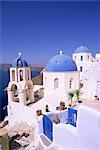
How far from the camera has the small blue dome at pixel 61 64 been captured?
26.5ft

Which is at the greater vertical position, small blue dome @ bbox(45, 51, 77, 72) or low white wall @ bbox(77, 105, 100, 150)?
small blue dome @ bbox(45, 51, 77, 72)

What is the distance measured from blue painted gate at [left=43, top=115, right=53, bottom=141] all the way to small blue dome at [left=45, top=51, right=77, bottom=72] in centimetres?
357

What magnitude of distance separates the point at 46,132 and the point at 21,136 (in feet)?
5.10

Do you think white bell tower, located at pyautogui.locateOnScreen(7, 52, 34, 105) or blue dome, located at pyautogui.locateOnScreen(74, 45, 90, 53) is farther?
blue dome, located at pyautogui.locateOnScreen(74, 45, 90, 53)

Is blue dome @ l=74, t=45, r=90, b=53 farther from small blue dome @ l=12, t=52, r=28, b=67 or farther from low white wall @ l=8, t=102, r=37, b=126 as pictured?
low white wall @ l=8, t=102, r=37, b=126

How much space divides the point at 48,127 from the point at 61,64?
13.2 ft

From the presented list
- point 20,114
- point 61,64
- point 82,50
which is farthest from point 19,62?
point 82,50

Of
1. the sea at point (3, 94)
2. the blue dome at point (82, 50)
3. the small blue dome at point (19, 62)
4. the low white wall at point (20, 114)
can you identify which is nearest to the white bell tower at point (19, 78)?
the small blue dome at point (19, 62)

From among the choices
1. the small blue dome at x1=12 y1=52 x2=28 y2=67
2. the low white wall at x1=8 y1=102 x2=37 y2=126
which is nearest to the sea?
the small blue dome at x1=12 y1=52 x2=28 y2=67

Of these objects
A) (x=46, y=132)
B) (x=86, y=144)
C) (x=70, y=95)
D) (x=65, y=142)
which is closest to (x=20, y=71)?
(x=70, y=95)

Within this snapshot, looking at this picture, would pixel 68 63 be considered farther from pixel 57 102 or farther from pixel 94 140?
pixel 94 140

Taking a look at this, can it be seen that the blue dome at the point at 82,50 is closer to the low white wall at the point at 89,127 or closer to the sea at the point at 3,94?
the sea at the point at 3,94

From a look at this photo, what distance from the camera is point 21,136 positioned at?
19.3 feet

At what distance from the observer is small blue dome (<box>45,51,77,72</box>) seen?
26.5ft
